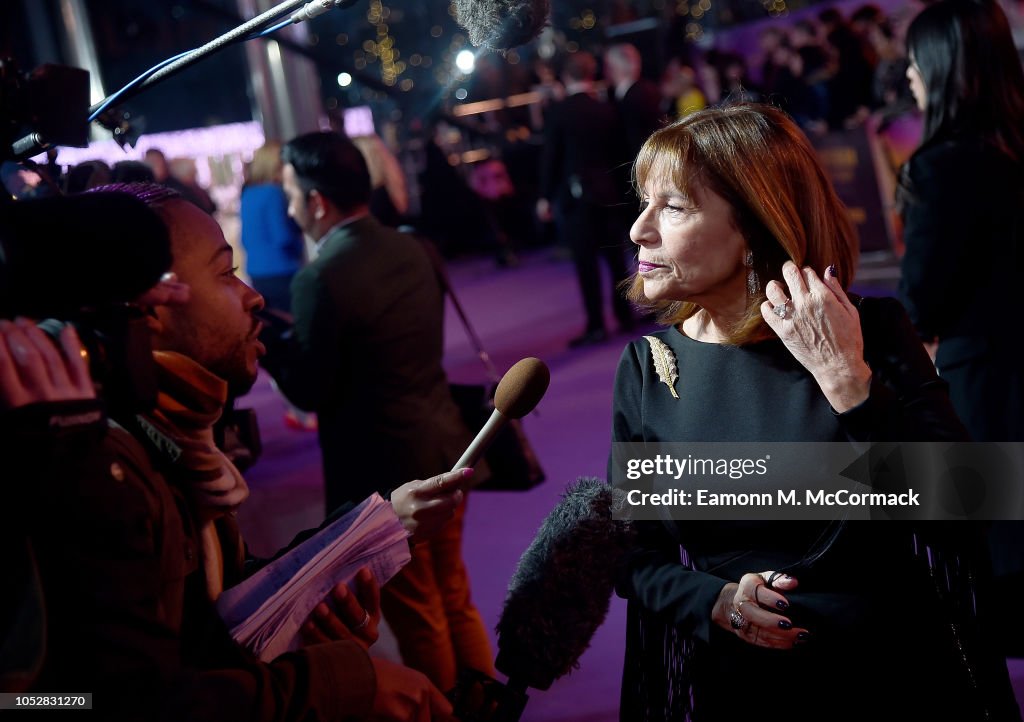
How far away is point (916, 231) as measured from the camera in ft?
9.21

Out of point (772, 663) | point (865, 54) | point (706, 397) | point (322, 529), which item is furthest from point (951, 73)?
point (865, 54)

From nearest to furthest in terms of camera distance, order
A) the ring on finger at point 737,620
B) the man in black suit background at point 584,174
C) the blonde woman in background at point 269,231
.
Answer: the ring on finger at point 737,620, the blonde woman in background at point 269,231, the man in black suit background at point 584,174

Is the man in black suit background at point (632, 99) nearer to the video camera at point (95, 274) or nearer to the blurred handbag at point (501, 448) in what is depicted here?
the blurred handbag at point (501, 448)

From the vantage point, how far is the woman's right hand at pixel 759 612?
5.35 ft

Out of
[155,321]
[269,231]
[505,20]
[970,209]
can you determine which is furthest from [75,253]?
[269,231]

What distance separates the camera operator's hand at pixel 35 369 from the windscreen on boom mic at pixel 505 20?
82 centimetres

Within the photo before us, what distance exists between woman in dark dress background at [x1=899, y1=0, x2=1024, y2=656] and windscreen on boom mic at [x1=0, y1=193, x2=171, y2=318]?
2209 millimetres

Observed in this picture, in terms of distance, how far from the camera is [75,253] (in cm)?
109

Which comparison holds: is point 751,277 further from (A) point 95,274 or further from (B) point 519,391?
(A) point 95,274

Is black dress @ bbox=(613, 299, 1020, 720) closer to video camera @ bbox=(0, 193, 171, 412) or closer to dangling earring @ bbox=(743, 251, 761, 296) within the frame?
dangling earring @ bbox=(743, 251, 761, 296)

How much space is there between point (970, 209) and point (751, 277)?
4.04ft

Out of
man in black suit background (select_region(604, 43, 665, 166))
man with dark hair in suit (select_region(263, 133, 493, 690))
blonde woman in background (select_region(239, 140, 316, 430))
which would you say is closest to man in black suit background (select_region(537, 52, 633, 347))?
man in black suit background (select_region(604, 43, 665, 166))

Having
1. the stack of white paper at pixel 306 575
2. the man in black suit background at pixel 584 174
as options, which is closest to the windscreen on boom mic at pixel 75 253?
the stack of white paper at pixel 306 575

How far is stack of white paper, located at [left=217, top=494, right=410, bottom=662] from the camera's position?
4.45ft
